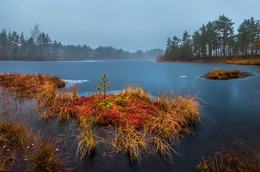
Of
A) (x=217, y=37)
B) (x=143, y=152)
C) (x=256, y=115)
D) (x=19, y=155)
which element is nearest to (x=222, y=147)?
(x=143, y=152)

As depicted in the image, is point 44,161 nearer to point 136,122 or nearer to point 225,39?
point 136,122

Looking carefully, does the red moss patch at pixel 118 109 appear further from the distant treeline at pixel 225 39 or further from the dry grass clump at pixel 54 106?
the distant treeline at pixel 225 39

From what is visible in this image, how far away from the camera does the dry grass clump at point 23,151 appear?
3.96m

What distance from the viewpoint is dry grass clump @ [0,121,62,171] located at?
3.96 m

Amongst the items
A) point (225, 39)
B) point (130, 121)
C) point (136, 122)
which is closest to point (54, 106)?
point (130, 121)

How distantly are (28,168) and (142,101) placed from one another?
6335 millimetres

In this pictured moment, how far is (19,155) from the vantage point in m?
4.44

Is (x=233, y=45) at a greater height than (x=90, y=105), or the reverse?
(x=233, y=45)

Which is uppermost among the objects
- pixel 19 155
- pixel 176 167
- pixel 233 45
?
pixel 233 45

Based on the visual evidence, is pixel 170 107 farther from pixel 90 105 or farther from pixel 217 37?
pixel 217 37

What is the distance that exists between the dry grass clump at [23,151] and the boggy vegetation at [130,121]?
77 centimetres

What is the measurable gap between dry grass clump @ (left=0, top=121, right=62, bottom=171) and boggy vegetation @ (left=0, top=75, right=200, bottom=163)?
0.77 m

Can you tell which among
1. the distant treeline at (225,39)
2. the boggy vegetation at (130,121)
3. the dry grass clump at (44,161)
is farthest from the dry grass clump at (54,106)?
the distant treeline at (225,39)

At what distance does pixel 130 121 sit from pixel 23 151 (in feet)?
11.6
